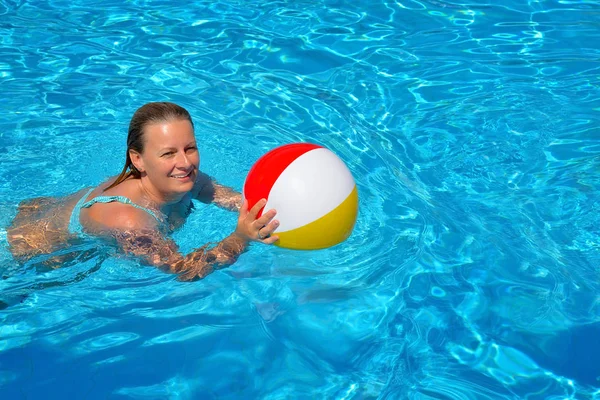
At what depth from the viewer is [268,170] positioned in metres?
4.28

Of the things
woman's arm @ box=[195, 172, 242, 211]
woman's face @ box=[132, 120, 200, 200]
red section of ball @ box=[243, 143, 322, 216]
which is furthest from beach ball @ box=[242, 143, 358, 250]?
woman's arm @ box=[195, 172, 242, 211]

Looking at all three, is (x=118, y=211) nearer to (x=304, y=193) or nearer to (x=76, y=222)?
(x=76, y=222)

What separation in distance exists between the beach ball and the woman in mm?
79

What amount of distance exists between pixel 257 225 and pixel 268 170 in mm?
317

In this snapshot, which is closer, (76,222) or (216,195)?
(76,222)

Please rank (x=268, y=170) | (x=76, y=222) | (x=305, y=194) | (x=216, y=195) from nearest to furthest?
(x=305, y=194), (x=268, y=170), (x=76, y=222), (x=216, y=195)

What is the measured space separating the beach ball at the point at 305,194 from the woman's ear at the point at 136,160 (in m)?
0.80

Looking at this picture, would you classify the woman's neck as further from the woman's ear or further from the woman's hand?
the woman's hand

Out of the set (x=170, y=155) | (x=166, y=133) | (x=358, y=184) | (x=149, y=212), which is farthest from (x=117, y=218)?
(x=358, y=184)

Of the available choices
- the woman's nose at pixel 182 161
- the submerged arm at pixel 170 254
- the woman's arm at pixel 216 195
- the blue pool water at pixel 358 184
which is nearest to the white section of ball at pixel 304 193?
the submerged arm at pixel 170 254

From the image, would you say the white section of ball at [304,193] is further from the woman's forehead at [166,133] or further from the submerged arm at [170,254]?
the woman's forehead at [166,133]

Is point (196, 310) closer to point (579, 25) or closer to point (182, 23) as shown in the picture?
point (182, 23)

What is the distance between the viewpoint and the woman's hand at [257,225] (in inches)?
166

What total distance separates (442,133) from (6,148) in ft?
12.5
